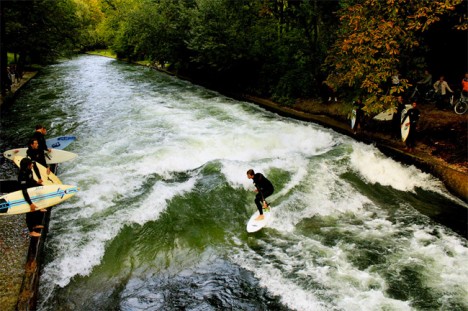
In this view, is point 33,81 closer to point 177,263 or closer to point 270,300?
point 177,263

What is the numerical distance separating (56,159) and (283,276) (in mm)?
8181

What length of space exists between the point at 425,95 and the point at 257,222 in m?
11.1

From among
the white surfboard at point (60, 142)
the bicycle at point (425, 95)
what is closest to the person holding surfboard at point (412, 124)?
the bicycle at point (425, 95)

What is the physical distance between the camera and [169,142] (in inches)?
586

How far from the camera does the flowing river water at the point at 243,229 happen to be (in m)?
6.84

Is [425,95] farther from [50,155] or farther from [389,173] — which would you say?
[50,155]

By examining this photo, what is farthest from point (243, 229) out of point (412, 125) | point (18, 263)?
point (412, 125)

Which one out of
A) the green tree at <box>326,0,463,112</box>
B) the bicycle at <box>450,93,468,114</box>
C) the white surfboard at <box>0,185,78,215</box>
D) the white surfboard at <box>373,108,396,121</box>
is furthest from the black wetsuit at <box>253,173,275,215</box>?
the bicycle at <box>450,93,468,114</box>

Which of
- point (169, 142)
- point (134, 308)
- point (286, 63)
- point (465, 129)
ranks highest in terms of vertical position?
point (286, 63)

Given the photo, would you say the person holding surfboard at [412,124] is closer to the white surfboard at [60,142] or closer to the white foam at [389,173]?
the white foam at [389,173]

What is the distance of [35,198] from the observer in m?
8.07

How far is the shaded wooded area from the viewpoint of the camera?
→ 39.1ft

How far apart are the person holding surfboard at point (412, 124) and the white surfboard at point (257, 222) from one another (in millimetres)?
6524

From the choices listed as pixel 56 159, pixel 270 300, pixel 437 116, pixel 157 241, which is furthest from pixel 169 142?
pixel 437 116
